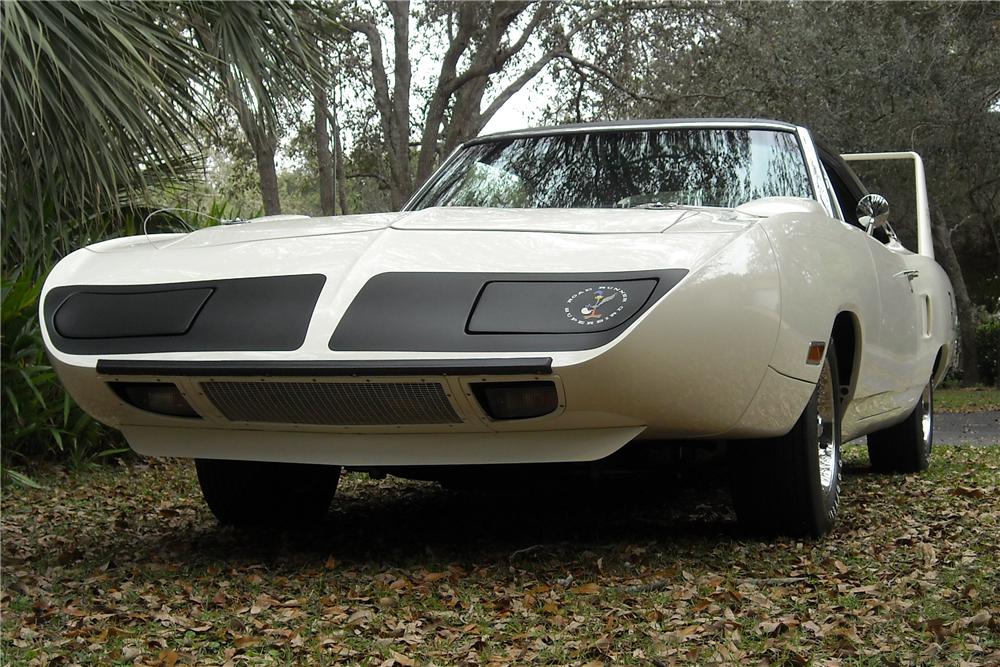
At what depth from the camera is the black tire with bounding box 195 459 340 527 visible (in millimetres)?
4180

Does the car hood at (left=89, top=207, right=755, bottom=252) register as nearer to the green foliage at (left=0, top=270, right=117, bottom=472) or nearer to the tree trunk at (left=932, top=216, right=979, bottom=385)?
the green foliage at (left=0, top=270, right=117, bottom=472)

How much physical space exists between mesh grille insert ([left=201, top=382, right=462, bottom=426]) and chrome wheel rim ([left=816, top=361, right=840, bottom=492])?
1456mm

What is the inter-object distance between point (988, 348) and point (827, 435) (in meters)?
22.2

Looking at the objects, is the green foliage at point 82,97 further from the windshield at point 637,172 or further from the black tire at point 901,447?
the black tire at point 901,447

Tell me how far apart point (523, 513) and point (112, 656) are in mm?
1994

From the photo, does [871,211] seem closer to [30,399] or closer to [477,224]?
[477,224]

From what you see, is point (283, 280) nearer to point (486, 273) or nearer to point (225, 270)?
point (225, 270)

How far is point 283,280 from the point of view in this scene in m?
3.32

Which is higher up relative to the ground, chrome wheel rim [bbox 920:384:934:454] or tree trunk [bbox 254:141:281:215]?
tree trunk [bbox 254:141:281:215]

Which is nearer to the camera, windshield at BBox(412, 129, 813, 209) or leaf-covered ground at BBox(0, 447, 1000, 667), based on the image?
leaf-covered ground at BBox(0, 447, 1000, 667)

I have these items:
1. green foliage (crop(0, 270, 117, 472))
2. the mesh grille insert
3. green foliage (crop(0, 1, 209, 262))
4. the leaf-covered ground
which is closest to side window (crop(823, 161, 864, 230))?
Result: the leaf-covered ground

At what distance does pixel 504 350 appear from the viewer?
9.92 feet

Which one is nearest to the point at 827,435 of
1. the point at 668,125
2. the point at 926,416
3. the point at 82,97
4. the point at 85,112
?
the point at 668,125

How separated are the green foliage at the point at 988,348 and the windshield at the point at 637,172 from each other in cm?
2082
